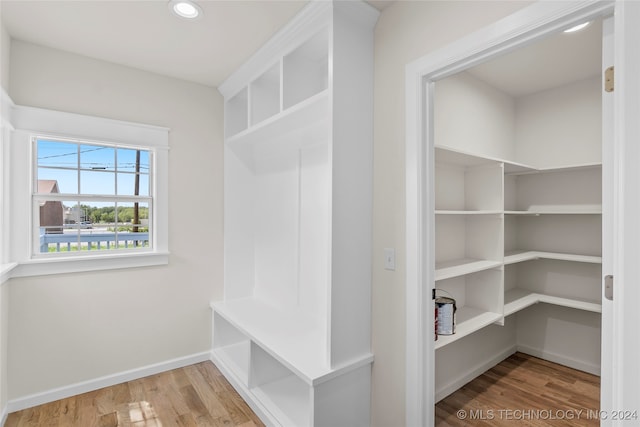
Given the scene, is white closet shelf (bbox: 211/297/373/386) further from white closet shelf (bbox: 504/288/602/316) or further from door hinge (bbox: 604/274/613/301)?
white closet shelf (bbox: 504/288/602/316)

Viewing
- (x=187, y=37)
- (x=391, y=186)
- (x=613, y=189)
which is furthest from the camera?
(x=187, y=37)

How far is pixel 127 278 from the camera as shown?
2.60 meters

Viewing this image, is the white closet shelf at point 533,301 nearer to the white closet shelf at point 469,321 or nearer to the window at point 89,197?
the white closet shelf at point 469,321

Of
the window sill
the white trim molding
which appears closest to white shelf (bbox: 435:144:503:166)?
the window sill

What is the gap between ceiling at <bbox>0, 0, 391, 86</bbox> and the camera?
1.82 metres

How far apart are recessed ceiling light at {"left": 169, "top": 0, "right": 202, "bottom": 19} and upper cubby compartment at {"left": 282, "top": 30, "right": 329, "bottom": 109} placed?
56 centimetres

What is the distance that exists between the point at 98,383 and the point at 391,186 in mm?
2601

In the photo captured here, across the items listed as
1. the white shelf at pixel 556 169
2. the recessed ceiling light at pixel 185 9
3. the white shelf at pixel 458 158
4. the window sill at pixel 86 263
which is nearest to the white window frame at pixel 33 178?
the window sill at pixel 86 263

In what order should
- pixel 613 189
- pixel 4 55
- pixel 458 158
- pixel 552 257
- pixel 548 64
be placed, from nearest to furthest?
pixel 613 189, pixel 4 55, pixel 458 158, pixel 548 64, pixel 552 257

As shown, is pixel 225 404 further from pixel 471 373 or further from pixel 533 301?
pixel 533 301

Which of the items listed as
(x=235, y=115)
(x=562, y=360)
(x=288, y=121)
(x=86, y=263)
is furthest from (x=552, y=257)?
(x=86, y=263)

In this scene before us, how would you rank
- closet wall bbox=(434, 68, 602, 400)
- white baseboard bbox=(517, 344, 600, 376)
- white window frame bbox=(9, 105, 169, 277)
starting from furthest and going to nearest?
1. white baseboard bbox=(517, 344, 600, 376)
2. closet wall bbox=(434, 68, 602, 400)
3. white window frame bbox=(9, 105, 169, 277)

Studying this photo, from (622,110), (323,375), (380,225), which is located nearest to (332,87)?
(380,225)

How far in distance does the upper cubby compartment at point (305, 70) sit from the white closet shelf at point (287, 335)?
4.91 feet
